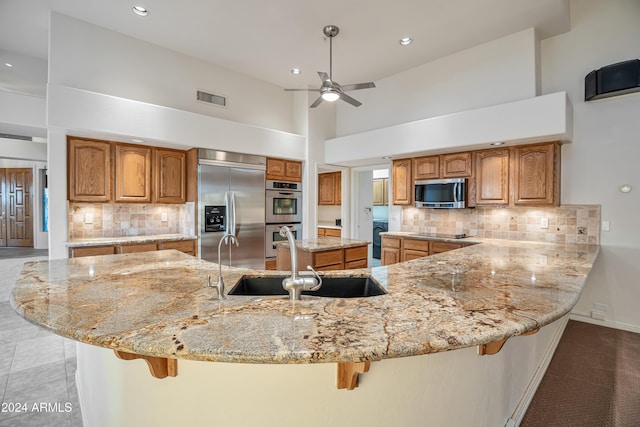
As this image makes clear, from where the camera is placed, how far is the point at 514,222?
4004mm

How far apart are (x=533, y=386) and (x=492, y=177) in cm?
252

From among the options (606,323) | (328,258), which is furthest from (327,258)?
(606,323)

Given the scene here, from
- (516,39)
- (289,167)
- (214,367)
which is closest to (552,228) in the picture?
(516,39)

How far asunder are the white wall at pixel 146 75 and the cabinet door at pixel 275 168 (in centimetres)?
71

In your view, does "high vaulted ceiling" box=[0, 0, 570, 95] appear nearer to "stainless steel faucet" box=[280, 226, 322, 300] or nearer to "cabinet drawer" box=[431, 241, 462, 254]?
"cabinet drawer" box=[431, 241, 462, 254]

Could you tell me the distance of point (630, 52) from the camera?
3205 mm

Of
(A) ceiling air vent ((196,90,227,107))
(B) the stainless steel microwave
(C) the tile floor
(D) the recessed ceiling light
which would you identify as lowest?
(C) the tile floor

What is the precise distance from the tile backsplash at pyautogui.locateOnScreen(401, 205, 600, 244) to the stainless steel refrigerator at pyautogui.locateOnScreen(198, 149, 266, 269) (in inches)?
97.4

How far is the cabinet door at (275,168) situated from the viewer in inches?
193

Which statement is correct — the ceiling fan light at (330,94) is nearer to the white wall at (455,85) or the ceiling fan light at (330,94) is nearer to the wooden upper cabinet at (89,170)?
the white wall at (455,85)

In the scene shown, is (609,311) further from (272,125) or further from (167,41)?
(167,41)

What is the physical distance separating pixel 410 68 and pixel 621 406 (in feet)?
14.9

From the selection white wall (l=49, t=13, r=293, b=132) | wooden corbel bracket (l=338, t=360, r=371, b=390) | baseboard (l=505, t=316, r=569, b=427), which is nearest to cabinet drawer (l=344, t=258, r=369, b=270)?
baseboard (l=505, t=316, r=569, b=427)

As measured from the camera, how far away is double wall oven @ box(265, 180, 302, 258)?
16.1 ft
